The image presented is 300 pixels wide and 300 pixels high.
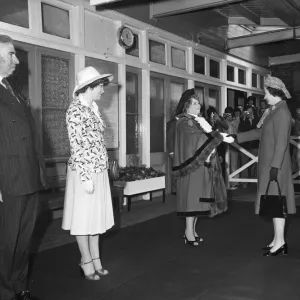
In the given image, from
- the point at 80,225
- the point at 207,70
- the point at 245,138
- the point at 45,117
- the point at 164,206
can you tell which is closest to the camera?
the point at 80,225

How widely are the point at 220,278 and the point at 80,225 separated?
42.5 inches

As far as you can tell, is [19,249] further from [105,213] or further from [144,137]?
[144,137]

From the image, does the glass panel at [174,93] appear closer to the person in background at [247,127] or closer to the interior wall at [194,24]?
the interior wall at [194,24]

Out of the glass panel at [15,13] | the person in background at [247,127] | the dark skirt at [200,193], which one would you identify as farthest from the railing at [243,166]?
the glass panel at [15,13]

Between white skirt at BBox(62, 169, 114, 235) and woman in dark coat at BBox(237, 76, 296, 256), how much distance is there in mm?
1413

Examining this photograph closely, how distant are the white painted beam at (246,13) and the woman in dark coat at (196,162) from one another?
422cm

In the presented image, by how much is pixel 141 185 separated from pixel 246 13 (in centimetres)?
411

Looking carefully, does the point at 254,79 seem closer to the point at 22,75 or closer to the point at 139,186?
the point at 139,186

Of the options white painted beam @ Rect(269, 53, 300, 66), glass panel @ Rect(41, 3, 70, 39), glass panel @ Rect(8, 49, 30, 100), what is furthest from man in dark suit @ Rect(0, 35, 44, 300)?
white painted beam @ Rect(269, 53, 300, 66)

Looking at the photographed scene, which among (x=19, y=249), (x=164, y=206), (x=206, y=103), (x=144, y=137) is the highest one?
(x=206, y=103)

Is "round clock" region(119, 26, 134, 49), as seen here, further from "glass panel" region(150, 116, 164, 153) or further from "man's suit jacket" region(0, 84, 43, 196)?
"man's suit jacket" region(0, 84, 43, 196)

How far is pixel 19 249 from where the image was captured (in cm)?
246

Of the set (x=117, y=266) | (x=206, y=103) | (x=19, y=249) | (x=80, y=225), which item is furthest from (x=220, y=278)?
(x=206, y=103)

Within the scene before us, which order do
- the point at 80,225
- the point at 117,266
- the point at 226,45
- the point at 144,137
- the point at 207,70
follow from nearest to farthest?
the point at 80,225
the point at 117,266
the point at 144,137
the point at 207,70
the point at 226,45
